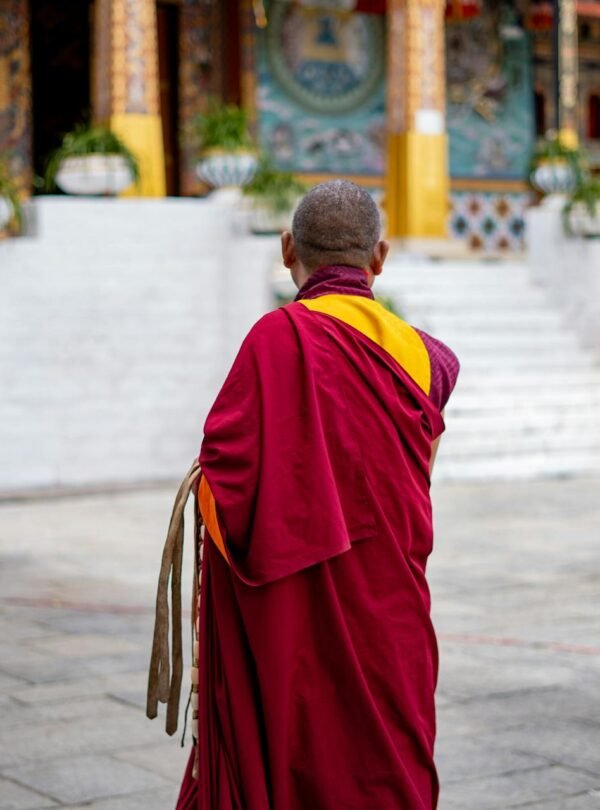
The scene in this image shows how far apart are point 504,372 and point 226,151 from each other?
2.82 metres

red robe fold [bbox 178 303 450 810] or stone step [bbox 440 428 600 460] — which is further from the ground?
red robe fold [bbox 178 303 450 810]

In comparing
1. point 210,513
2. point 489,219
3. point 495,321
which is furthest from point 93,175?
point 210,513

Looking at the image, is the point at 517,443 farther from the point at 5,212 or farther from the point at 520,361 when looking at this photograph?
the point at 5,212

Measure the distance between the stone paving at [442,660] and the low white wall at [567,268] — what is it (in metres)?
4.11

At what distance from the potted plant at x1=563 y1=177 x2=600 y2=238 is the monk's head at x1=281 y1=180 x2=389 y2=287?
1086 cm

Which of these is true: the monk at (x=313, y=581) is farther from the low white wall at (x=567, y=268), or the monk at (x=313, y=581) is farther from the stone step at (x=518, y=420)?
the low white wall at (x=567, y=268)

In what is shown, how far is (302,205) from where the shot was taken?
11.8 feet

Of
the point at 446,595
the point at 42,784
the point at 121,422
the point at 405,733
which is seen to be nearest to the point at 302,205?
the point at 405,733

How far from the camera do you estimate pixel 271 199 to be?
12586 millimetres

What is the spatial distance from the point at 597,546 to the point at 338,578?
5.74 m

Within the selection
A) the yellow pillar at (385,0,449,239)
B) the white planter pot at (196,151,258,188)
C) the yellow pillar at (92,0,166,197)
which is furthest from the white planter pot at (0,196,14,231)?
the yellow pillar at (385,0,449,239)

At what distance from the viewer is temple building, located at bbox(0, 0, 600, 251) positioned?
16.1 metres

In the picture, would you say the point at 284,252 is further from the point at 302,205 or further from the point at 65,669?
the point at 65,669

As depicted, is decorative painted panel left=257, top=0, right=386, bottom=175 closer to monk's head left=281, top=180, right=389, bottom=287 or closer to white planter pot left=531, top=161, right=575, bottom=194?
white planter pot left=531, top=161, right=575, bottom=194
